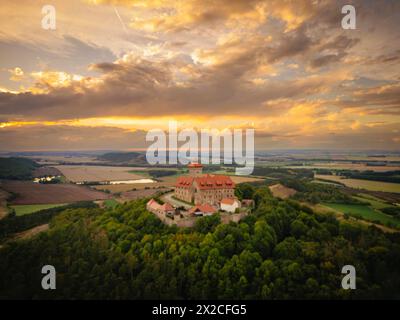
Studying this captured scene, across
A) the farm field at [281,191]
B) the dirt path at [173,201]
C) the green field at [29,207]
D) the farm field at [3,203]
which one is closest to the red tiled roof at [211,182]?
the dirt path at [173,201]

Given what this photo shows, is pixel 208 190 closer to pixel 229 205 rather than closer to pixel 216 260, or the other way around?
pixel 229 205

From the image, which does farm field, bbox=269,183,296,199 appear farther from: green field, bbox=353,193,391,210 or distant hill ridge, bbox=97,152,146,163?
distant hill ridge, bbox=97,152,146,163

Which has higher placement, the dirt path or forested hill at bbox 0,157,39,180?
forested hill at bbox 0,157,39,180

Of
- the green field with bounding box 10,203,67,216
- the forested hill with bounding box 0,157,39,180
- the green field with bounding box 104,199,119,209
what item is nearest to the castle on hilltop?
the green field with bounding box 104,199,119,209

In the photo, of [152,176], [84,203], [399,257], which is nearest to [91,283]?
[399,257]

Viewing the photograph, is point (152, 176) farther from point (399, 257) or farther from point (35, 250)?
point (399, 257)

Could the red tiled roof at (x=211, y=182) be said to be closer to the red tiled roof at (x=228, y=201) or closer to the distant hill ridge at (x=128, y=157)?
the red tiled roof at (x=228, y=201)
